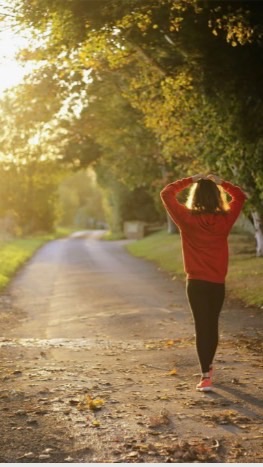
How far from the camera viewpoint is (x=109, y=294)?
18.3 meters

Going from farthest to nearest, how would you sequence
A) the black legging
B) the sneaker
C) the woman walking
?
the black legging < the woman walking < the sneaker

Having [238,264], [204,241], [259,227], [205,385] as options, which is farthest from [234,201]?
[259,227]

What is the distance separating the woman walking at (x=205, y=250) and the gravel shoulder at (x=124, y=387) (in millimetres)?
541

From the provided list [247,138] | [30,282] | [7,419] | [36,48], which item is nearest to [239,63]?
[247,138]

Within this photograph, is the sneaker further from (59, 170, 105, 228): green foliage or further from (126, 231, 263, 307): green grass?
(59, 170, 105, 228): green foliage

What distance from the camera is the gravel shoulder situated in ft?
18.9

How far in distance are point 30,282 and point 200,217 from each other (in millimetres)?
15687

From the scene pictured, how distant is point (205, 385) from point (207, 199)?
6.32ft

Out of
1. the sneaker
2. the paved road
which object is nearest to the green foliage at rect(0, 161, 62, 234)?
the paved road

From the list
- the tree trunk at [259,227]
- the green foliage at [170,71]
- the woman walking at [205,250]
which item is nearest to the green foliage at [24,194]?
the green foliage at [170,71]

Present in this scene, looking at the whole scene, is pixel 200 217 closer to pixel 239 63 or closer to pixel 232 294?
pixel 232 294

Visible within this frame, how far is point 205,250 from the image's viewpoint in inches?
306

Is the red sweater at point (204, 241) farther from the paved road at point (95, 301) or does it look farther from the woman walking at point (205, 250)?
the paved road at point (95, 301)

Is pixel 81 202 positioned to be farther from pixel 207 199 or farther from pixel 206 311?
pixel 207 199
